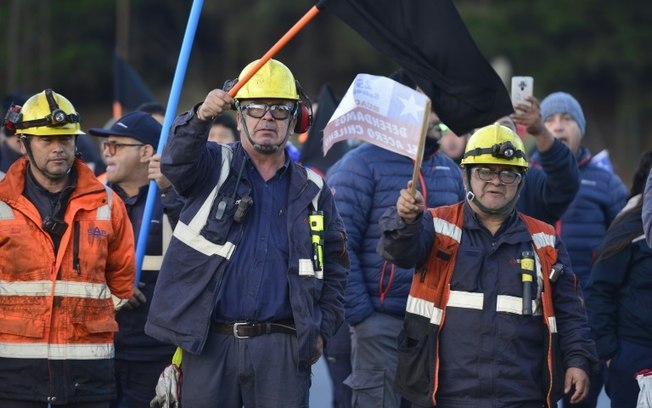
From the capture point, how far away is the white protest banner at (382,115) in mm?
6062

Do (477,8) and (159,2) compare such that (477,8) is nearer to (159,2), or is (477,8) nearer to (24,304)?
(159,2)

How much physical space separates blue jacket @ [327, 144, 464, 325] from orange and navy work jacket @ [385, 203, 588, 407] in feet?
3.33

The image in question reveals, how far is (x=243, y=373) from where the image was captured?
6285 mm

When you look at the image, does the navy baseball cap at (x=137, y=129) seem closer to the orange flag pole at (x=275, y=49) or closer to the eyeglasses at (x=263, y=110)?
the eyeglasses at (x=263, y=110)

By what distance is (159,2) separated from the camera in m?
43.6

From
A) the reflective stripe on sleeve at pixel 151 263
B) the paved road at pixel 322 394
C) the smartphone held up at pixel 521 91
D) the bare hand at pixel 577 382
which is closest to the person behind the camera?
the bare hand at pixel 577 382

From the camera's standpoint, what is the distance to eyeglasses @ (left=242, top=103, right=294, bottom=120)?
6.42 meters

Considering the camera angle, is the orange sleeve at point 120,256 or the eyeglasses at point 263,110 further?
the orange sleeve at point 120,256

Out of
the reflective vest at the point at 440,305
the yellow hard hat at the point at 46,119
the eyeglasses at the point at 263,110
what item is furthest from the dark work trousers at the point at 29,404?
the eyeglasses at the point at 263,110

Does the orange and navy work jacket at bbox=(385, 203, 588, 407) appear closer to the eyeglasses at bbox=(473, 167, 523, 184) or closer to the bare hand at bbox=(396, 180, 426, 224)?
the eyeglasses at bbox=(473, 167, 523, 184)

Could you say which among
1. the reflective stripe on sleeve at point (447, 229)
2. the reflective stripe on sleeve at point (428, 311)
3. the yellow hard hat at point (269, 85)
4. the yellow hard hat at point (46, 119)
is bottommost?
the reflective stripe on sleeve at point (428, 311)

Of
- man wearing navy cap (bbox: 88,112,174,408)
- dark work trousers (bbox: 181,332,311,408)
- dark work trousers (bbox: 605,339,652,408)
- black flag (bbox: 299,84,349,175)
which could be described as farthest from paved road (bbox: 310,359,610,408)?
dark work trousers (bbox: 181,332,311,408)

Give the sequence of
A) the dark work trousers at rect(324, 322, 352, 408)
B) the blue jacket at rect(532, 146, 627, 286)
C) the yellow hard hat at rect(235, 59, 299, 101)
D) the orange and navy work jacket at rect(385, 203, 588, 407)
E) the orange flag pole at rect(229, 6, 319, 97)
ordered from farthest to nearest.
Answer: the blue jacket at rect(532, 146, 627, 286)
the dark work trousers at rect(324, 322, 352, 408)
the orange and navy work jacket at rect(385, 203, 588, 407)
the yellow hard hat at rect(235, 59, 299, 101)
the orange flag pole at rect(229, 6, 319, 97)

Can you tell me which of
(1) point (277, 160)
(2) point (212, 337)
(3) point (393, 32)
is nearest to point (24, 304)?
(2) point (212, 337)
